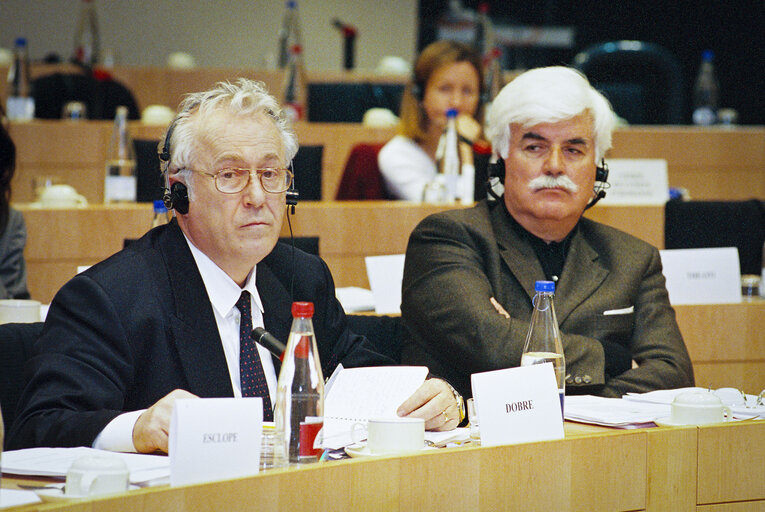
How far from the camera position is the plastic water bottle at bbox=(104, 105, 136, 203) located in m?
3.52

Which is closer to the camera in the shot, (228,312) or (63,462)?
(63,462)

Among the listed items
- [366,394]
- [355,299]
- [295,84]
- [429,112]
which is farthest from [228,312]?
[295,84]

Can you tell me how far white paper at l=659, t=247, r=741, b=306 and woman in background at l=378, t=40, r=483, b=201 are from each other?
1.35 metres

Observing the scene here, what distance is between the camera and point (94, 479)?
122cm

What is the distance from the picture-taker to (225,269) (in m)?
1.92

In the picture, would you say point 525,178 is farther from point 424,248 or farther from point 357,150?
point 357,150

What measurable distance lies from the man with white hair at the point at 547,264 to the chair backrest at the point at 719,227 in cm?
89

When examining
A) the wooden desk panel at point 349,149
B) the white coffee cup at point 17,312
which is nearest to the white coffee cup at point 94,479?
the white coffee cup at point 17,312

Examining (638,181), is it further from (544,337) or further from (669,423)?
(669,423)

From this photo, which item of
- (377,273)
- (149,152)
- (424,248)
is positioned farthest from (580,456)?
(149,152)

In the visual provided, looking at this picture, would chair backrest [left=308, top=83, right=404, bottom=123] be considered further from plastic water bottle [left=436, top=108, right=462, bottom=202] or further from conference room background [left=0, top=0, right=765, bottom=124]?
conference room background [left=0, top=0, right=765, bottom=124]

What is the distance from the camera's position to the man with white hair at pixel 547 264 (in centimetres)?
230

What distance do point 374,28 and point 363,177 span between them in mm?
3819

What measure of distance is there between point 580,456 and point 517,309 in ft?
2.78
